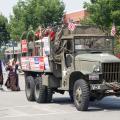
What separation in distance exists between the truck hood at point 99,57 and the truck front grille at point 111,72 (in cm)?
13

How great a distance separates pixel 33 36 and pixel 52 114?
4847 mm

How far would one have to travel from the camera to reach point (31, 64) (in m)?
18.2

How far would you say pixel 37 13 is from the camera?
51000mm

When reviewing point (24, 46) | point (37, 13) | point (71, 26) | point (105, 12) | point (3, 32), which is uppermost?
point (37, 13)

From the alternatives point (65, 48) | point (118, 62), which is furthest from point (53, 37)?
point (118, 62)

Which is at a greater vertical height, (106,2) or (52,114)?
(106,2)

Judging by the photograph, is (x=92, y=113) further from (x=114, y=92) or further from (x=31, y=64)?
(x=31, y=64)

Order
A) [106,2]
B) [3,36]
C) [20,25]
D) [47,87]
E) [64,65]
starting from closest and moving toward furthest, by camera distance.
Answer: [64,65] < [47,87] < [106,2] < [20,25] < [3,36]

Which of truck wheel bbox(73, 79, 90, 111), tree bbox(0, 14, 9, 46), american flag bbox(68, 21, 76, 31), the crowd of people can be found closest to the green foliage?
tree bbox(0, 14, 9, 46)

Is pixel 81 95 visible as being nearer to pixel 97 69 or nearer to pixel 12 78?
pixel 97 69

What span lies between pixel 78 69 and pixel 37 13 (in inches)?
1427

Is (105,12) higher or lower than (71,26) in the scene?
higher

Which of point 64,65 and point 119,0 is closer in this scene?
point 64,65

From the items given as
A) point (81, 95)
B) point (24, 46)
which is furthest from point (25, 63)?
point (81, 95)
